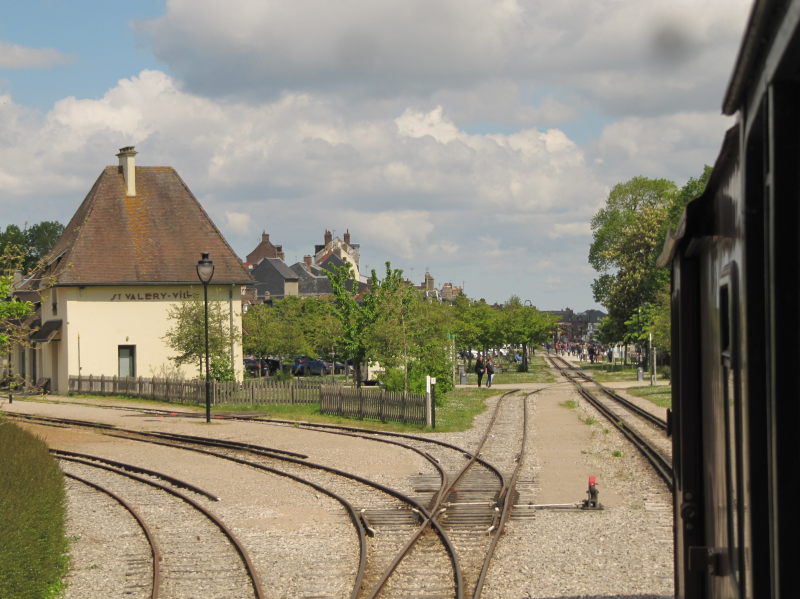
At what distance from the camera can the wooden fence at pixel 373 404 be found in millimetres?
30109

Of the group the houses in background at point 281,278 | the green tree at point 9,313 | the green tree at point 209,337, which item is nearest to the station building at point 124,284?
the green tree at point 209,337

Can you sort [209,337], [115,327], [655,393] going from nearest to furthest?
1. [209,337]
2. [655,393]
3. [115,327]

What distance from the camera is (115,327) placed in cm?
5222

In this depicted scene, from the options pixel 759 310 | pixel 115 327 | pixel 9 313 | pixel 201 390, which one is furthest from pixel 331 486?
pixel 115 327

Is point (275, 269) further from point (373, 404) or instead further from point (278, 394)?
point (373, 404)

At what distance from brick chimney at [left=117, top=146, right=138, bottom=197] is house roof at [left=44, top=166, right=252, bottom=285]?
28 cm

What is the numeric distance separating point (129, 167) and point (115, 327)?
8685 mm

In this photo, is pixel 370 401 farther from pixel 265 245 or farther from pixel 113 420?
pixel 265 245

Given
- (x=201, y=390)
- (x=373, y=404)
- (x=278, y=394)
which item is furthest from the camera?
(x=201, y=390)

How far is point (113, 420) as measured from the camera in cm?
3509

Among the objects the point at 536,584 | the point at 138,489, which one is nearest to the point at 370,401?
the point at 138,489

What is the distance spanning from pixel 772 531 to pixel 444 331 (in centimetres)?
5351


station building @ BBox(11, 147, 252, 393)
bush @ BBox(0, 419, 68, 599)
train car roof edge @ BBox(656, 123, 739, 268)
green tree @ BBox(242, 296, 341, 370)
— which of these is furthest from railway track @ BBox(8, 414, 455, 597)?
green tree @ BBox(242, 296, 341, 370)

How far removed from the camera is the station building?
51500 millimetres
